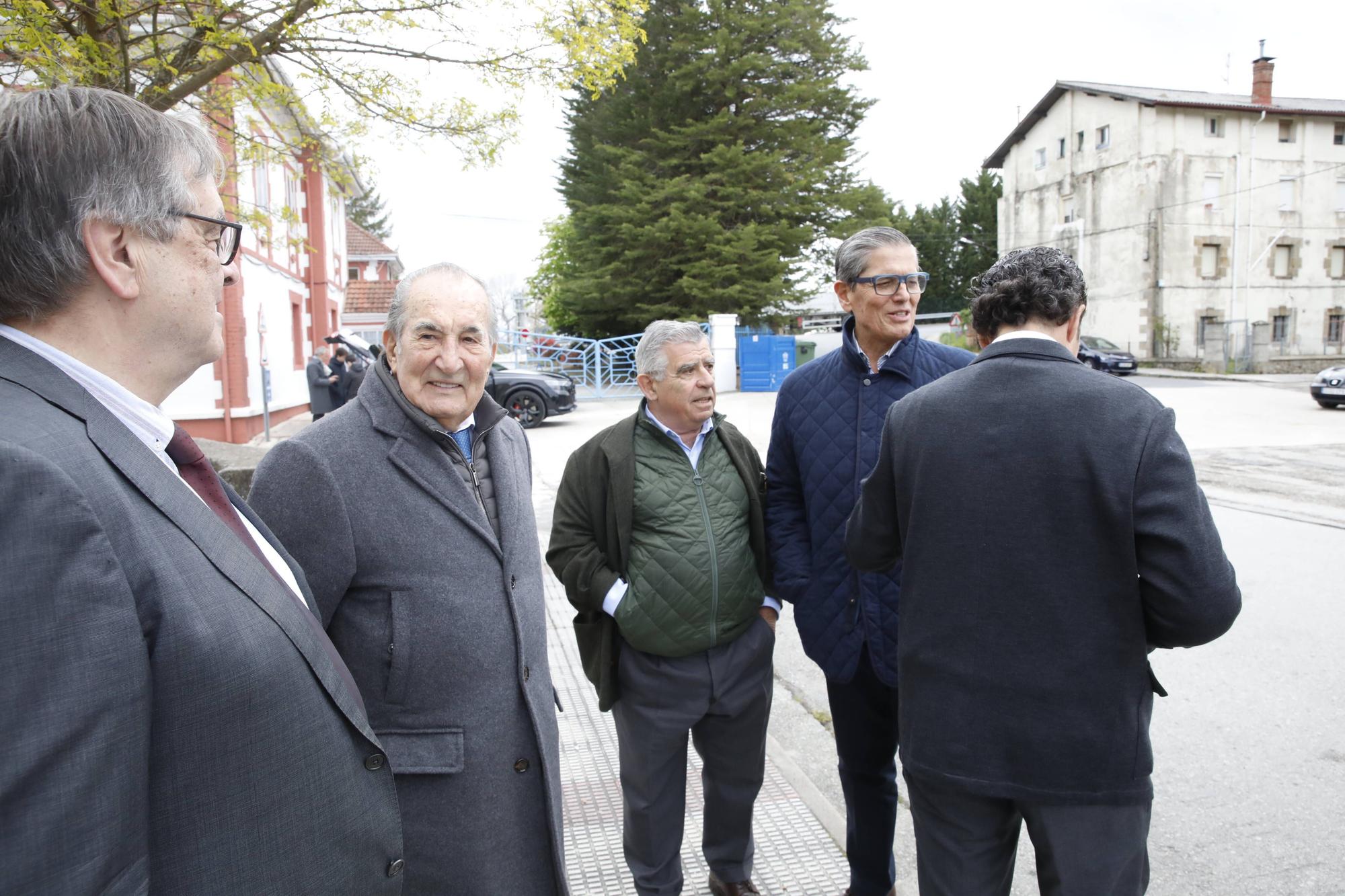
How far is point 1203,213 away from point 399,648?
1699 inches

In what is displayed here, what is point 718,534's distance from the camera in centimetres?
281

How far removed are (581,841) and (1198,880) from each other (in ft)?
6.94

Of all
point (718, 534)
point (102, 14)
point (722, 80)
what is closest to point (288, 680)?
point (718, 534)

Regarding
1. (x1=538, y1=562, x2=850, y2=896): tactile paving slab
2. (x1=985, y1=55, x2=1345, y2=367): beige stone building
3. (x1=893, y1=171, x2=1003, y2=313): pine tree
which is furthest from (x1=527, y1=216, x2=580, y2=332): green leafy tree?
(x1=538, y1=562, x2=850, y2=896): tactile paving slab

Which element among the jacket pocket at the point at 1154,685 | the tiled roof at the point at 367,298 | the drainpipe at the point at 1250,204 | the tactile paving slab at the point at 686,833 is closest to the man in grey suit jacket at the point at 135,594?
the jacket pocket at the point at 1154,685

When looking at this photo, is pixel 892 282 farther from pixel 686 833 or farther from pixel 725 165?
pixel 725 165

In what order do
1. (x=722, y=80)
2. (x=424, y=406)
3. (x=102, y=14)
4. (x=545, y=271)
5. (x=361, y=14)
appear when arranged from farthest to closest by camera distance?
(x=545, y=271) < (x=722, y=80) < (x=361, y=14) < (x=102, y=14) < (x=424, y=406)

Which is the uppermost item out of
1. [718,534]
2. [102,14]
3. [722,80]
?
[722,80]

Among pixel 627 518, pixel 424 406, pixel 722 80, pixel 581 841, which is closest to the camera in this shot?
pixel 424 406

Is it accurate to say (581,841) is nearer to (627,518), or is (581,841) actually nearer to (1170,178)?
(627,518)

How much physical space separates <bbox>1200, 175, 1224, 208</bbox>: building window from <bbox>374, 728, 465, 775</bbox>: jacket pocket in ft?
141

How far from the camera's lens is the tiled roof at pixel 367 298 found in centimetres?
3166

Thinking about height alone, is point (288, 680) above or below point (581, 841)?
above

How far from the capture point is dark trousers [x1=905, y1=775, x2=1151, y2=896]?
6.05 ft
